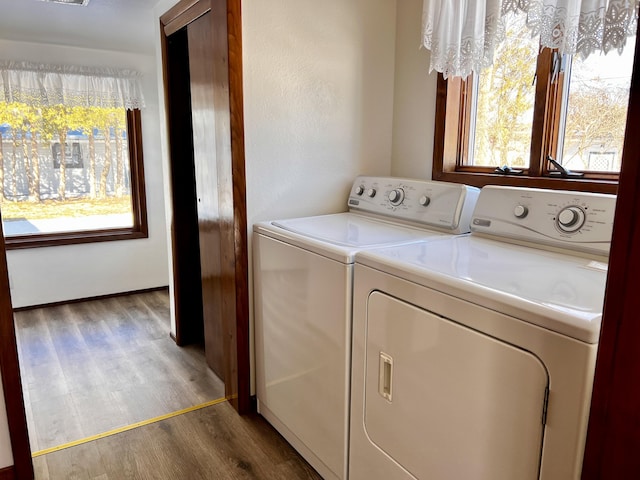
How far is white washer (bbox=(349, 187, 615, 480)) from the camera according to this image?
959mm

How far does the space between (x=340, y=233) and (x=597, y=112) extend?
3.37 ft

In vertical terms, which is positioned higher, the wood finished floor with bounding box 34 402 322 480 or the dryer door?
the dryer door

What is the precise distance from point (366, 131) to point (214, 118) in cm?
76

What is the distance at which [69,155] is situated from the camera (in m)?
3.92

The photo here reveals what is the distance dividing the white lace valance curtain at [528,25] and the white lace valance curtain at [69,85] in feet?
9.54

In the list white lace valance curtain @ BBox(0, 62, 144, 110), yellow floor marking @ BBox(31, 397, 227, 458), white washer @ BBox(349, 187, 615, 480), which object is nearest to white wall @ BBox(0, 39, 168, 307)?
white lace valance curtain @ BBox(0, 62, 144, 110)

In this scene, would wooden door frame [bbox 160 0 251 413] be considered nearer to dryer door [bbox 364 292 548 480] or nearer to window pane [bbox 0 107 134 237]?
dryer door [bbox 364 292 548 480]

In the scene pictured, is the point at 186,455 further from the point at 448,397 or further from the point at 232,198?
the point at 448,397

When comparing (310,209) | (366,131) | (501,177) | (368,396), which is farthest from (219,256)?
(501,177)

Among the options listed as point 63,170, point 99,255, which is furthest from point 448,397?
point 63,170

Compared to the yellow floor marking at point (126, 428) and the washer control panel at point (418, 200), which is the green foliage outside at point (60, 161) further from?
the washer control panel at point (418, 200)

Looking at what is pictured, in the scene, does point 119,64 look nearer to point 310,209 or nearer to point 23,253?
point 23,253

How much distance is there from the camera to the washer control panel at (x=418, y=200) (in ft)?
6.06

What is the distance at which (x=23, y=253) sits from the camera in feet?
12.4
